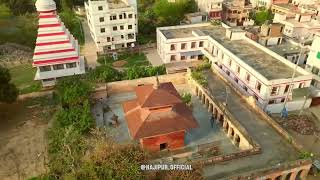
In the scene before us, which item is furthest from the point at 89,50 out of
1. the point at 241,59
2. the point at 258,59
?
the point at 258,59

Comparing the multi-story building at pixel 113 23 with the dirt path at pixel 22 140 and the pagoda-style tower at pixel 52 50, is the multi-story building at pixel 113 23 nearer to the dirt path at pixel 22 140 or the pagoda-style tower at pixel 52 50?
the pagoda-style tower at pixel 52 50

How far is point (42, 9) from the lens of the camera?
34719mm

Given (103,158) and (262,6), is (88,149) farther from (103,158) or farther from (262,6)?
(262,6)

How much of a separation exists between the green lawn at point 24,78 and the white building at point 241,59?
20195 millimetres

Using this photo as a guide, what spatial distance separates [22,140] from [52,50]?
12.3 meters

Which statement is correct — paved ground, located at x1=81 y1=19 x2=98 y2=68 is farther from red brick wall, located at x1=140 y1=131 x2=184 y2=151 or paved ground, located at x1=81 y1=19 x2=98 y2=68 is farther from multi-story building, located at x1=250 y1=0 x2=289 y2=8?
multi-story building, located at x1=250 y1=0 x2=289 y2=8

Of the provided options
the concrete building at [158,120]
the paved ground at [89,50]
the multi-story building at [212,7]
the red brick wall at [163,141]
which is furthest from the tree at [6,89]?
the multi-story building at [212,7]

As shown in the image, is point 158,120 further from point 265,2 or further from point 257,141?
point 265,2

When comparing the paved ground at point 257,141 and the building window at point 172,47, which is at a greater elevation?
the building window at point 172,47

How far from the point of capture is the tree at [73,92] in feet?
108

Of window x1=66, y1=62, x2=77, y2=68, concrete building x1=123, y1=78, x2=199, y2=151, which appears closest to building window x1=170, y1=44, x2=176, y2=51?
window x1=66, y1=62, x2=77, y2=68

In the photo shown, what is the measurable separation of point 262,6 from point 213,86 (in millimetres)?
46386

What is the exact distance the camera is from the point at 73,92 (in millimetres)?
33094

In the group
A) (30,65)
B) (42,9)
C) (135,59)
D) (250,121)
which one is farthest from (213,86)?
(30,65)
